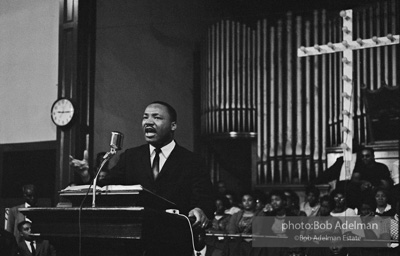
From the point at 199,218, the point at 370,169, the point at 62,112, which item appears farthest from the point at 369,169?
the point at 199,218

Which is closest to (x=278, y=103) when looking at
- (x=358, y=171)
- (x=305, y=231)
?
(x=358, y=171)

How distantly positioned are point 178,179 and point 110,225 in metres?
0.67

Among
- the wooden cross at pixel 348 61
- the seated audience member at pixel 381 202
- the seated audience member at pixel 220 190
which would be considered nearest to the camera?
the wooden cross at pixel 348 61

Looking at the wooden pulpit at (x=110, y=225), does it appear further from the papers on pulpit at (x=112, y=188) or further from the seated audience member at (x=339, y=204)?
the seated audience member at (x=339, y=204)

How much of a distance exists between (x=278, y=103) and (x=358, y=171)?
253 cm

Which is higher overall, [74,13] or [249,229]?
[74,13]

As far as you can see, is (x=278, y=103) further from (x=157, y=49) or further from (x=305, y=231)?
(x=305, y=231)

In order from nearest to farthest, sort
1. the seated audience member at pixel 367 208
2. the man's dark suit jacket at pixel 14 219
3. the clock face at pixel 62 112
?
the seated audience member at pixel 367 208 → the clock face at pixel 62 112 → the man's dark suit jacket at pixel 14 219

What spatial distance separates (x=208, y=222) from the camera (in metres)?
2.92

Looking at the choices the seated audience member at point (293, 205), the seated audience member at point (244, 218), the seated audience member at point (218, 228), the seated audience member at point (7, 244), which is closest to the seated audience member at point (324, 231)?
the seated audience member at point (293, 205)

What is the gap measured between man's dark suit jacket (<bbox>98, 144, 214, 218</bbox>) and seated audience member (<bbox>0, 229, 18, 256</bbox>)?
126 inches

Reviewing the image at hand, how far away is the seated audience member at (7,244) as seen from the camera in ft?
19.9

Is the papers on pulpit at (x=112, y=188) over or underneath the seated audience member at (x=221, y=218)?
over

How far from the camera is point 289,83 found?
29.4 feet
